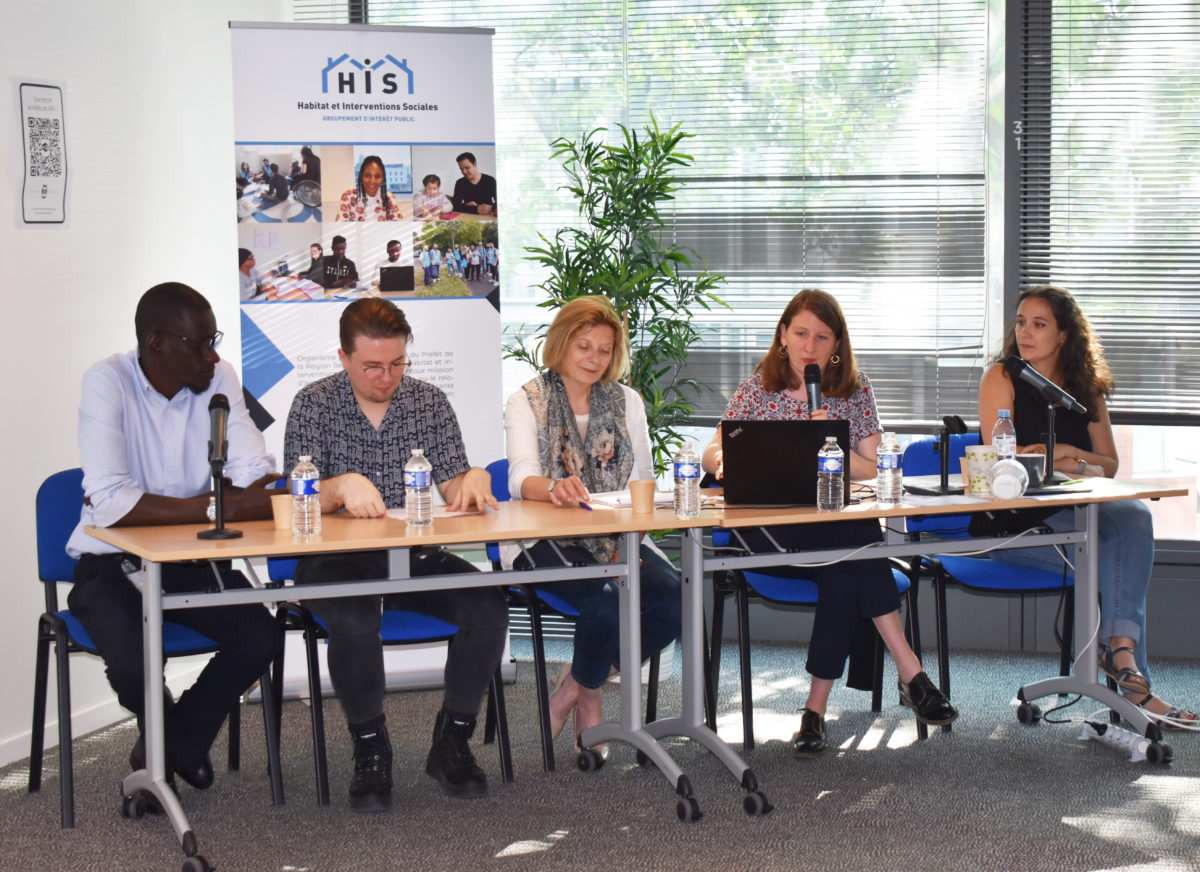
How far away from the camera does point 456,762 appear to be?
132 inches

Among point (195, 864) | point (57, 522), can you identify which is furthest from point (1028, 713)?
point (57, 522)

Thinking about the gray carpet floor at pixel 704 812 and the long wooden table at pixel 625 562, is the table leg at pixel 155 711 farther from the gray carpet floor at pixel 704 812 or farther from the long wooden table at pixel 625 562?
the gray carpet floor at pixel 704 812

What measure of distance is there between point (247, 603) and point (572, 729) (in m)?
1.24

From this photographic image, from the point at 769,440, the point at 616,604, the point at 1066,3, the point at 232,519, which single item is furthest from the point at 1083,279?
the point at 232,519

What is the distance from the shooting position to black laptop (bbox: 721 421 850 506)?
3.30 m

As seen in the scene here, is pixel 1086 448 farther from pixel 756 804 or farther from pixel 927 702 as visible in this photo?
pixel 756 804

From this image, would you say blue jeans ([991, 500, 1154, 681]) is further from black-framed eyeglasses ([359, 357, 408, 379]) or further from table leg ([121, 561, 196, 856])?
table leg ([121, 561, 196, 856])

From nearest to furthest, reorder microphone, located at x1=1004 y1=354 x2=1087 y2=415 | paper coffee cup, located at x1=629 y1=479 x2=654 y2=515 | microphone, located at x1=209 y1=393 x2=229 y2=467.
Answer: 1. microphone, located at x1=209 y1=393 x2=229 y2=467
2. paper coffee cup, located at x1=629 y1=479 x2=654 y2=515
3. microphone, located at x1=1004 y1=354 x2=1087 y2=415

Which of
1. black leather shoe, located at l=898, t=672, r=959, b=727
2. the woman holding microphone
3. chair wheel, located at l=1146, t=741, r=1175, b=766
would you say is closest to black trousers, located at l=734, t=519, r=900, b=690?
the woman holding microphone

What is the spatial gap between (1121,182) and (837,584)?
2.35 m

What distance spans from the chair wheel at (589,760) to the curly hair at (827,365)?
1235mm

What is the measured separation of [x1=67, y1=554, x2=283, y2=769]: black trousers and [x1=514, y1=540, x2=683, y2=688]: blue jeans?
29.1 inches

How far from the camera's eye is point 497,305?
14.8ft

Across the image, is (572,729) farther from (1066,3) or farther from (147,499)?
(1066,3)
